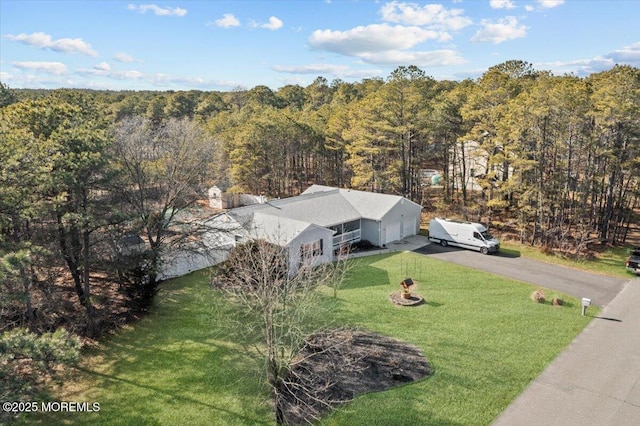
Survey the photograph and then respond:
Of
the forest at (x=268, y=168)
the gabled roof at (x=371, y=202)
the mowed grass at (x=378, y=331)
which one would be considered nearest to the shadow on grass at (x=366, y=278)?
the mowed grass at (x=378, y=331)

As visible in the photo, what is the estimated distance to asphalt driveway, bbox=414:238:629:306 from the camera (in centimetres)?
1912

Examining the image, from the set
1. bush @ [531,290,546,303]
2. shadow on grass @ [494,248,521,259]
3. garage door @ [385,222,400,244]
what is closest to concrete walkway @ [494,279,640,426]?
bush @ [531,290,546,303]

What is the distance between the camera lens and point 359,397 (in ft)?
37.1

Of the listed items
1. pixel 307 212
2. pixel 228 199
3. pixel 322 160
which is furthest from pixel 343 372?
pixel 322 160

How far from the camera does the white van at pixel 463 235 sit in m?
24.6

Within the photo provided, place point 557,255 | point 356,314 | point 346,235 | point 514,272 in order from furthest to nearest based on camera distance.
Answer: point 346,235, point 557,255, point 514,272, point 356,314

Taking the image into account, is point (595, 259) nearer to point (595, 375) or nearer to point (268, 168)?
point (595, 375)

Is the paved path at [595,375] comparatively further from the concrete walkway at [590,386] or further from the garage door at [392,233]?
the garage door at [392,233]

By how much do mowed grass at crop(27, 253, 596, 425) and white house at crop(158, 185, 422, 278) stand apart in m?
2.90

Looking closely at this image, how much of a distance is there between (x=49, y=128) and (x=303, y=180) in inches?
1367

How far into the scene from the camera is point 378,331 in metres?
14.9

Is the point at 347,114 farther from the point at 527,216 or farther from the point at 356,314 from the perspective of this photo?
the point at 356,314

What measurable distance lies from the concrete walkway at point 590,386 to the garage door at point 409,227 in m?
13.5

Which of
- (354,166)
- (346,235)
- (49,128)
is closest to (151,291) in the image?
(49,128)
